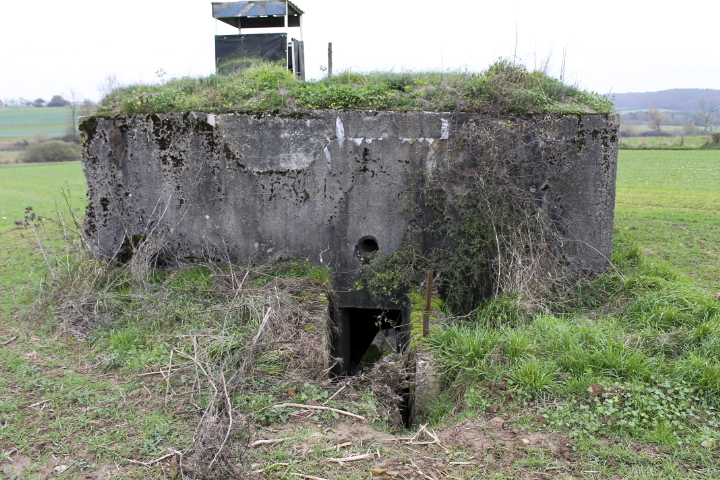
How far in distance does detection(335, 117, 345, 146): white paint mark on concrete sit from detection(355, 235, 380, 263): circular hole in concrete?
1063 mm

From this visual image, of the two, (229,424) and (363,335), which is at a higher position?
(229,424)

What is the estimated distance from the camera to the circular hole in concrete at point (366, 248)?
19.3 ft

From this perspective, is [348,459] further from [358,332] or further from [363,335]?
[363,335]

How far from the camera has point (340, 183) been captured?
5.77 m

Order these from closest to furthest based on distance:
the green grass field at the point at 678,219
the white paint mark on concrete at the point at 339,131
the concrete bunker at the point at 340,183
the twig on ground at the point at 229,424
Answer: the twig on ground at the point at 229,424, the concrete bunker at the point at 340,183, the white paint mark on concrete at the point at 339,131, the green grass field at the point at 678,219

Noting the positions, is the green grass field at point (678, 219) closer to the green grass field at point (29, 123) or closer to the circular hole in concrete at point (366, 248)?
the circular hole in concrete at point (366, 248)

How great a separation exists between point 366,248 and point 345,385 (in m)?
2.22

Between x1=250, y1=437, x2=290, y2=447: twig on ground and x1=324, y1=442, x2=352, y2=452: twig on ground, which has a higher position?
x1=250, y1=437, x2=290, y2=447: twig on ground

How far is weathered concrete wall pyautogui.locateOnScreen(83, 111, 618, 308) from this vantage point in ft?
17.9

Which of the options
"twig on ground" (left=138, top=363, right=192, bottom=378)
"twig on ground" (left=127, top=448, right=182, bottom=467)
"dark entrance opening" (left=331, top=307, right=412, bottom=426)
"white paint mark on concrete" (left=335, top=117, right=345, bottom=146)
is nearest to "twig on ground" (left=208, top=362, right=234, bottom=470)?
"twig on ground" (left=127, top=448, right=182, bottom=467)

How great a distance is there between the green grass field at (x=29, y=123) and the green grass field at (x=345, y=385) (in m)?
42.1

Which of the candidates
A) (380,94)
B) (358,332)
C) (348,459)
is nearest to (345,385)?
(348,459)

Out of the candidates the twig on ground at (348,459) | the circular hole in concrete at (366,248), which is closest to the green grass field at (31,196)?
the circular hole in concrete at (366,248)

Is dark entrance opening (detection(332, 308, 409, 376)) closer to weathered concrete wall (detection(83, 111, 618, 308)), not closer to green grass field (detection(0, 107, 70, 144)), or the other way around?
weathered concrete wall (detection(83, 111, 618, 308))
